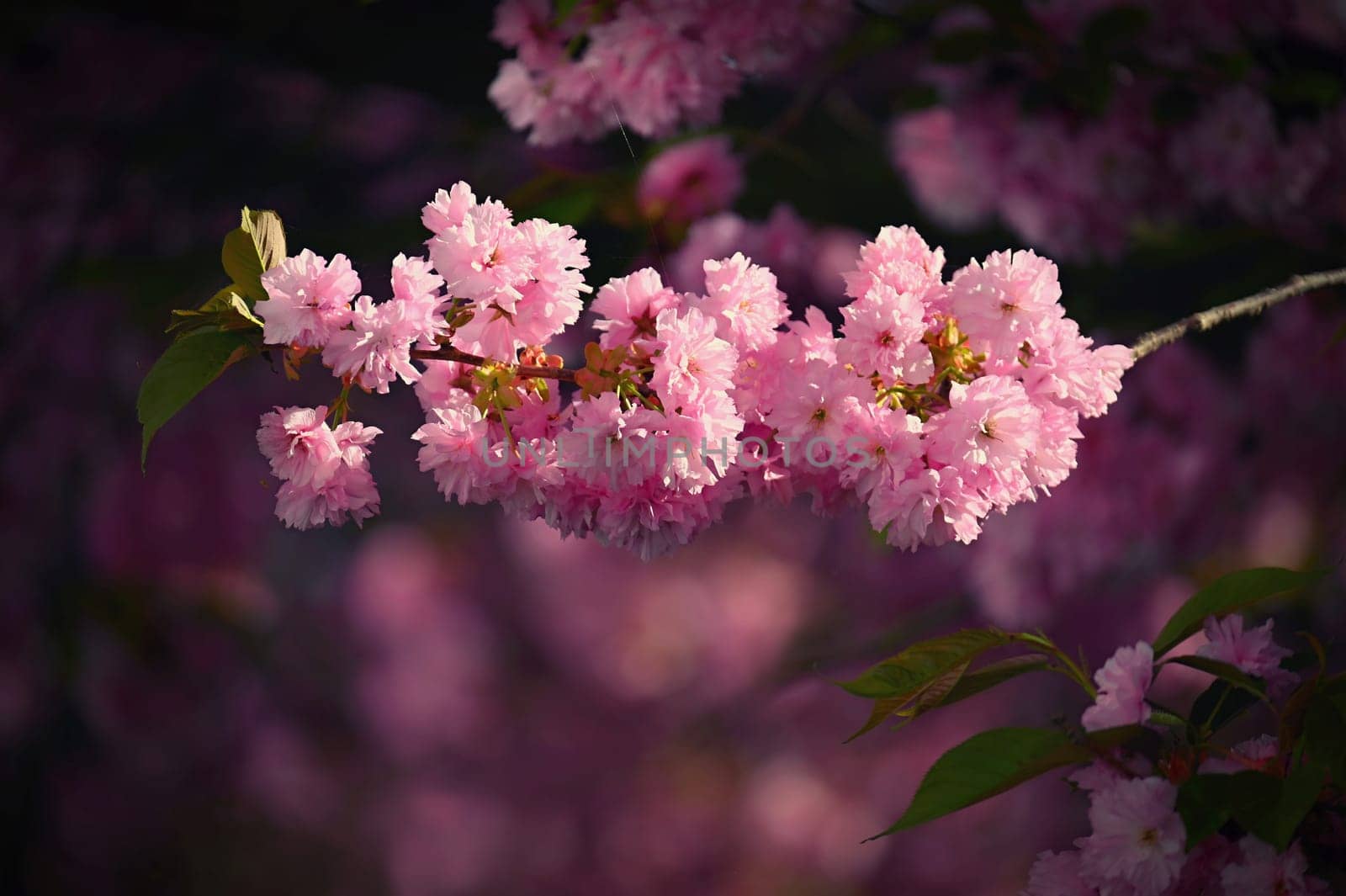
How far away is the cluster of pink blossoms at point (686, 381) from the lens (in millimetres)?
453

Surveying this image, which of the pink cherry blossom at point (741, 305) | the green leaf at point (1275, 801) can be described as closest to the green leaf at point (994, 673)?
the green leaf at point (1275, 801)

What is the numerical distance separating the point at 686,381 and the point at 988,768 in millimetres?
242

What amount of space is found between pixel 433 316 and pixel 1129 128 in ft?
1.74

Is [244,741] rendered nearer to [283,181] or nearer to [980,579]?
[283,181]

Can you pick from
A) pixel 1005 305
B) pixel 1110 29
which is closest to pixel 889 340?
pixel 1005 305

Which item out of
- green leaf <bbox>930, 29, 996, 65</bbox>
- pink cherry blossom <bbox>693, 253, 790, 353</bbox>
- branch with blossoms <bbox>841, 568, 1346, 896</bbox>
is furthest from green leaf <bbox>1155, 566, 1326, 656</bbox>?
green leaf <bbox>930, 29, 996, 65</bbox>

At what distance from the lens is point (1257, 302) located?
0.77 metres

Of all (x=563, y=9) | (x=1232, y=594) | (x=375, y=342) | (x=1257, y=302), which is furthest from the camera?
(x=1257, y=302)

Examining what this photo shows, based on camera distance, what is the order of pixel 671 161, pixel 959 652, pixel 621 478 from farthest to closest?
pixel 671 161
pixel 959 652
pixel 621 478

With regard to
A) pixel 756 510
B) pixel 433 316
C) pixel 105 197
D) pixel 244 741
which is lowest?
pixel 244 741

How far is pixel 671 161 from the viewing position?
2.25ft

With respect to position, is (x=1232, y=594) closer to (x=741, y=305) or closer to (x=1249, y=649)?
(x=1249, y=649)

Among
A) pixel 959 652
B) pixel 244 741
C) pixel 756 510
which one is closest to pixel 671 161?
pixel 756 510

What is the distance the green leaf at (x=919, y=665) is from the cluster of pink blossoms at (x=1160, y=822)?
0.06m
